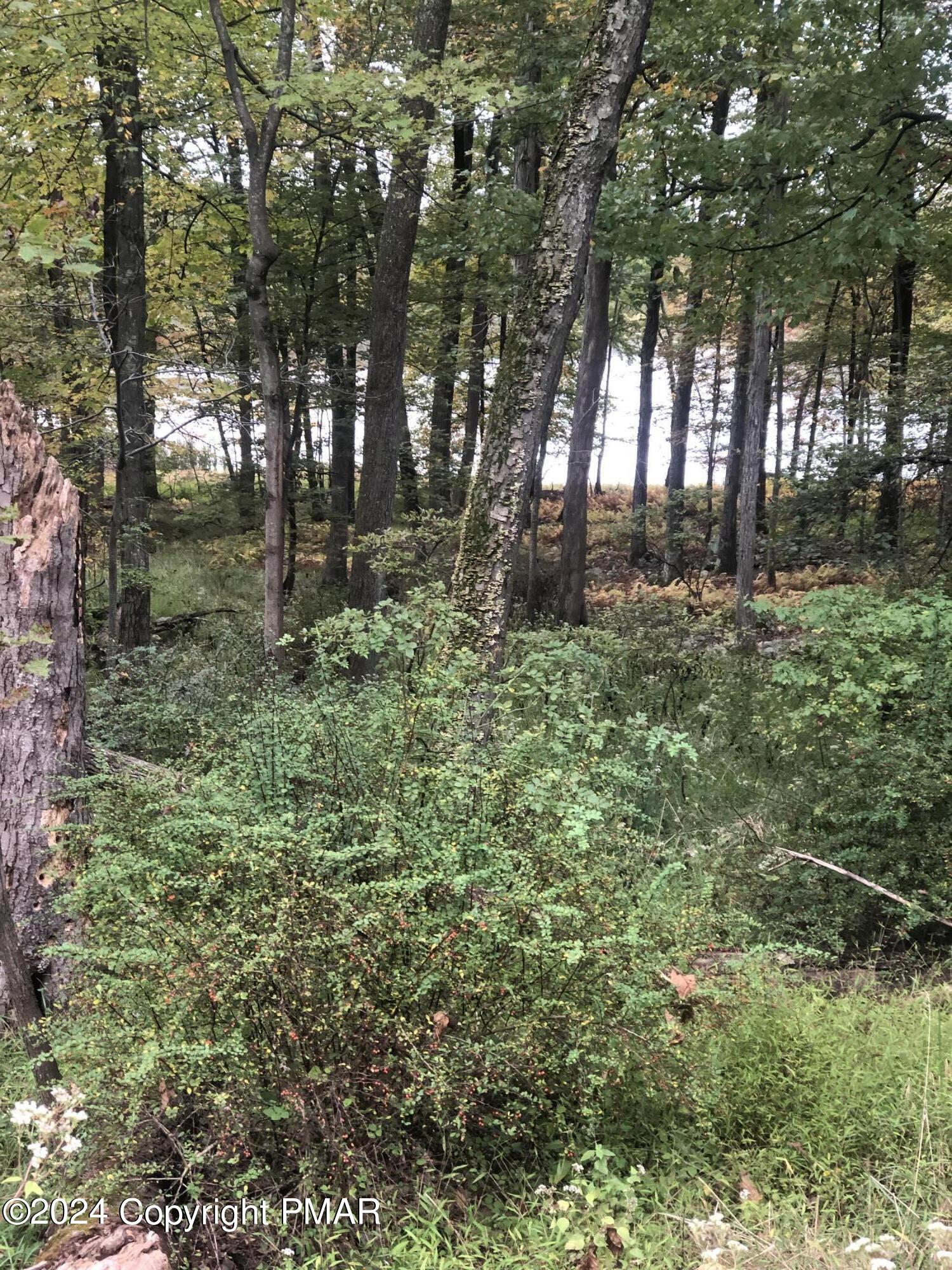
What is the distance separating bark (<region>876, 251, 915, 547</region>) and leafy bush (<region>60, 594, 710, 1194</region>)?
7.91m

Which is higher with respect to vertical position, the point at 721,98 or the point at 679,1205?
the point at 721,98

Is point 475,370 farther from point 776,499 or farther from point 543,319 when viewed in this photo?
point 543,319

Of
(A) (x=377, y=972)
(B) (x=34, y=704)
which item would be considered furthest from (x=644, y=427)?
(A) (x=377, y=972)

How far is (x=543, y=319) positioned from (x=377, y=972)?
355 centimetres

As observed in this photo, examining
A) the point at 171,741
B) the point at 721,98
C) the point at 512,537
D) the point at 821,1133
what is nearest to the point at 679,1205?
the point at 821,1133

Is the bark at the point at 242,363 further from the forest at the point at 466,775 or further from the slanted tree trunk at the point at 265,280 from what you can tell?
the slanted tree trunk at the point at 265,280

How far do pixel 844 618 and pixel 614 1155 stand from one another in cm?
415

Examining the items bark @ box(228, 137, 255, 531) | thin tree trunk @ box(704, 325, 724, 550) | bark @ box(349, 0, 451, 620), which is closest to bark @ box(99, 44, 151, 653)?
bark @ box(228, 137, 255, 531)

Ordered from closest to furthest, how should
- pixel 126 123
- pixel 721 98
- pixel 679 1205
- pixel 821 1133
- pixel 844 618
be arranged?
pixel 679 1205 < pixel 821 1133 < pixel 844 618 < pixel 126 123 < pixel 721 98

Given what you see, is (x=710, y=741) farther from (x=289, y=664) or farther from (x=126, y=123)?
(x=126, y=123)

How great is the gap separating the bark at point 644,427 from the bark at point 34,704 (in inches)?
641

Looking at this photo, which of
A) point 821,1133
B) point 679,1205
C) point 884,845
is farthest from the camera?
point 884,845

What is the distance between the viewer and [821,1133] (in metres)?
2.54

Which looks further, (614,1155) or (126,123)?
(126,123)
